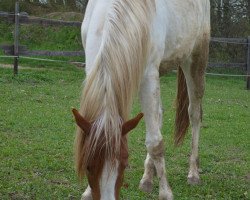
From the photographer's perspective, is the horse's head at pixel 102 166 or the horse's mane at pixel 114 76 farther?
the horse's mane at pixel 114 76

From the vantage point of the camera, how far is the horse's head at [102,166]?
2.70m

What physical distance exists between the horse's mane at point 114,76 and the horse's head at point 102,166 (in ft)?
0.05

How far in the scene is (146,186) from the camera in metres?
4.34

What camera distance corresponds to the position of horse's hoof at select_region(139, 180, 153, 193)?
4312 mm

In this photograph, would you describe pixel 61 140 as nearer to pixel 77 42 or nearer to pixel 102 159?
pixel 102 159

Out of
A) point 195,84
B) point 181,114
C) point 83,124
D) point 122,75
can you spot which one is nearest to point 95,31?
point 122,75

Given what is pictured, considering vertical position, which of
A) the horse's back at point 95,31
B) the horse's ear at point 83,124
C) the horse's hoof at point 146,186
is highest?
the horse's back at point 95,31

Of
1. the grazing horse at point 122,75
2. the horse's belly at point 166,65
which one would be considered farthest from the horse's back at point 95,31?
the horse's belly at point 166,65

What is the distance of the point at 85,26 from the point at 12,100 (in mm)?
4845

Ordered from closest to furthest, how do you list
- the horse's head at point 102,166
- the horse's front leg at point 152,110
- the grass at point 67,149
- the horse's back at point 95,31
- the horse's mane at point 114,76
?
the horse's head at point 102,166 → the horse's mane at point 114,76 → the horse's back at point 95,31 → the horse's front leg at point 152,110 → the grass at point 67,149

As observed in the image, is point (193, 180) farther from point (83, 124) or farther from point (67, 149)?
point (83, 124)

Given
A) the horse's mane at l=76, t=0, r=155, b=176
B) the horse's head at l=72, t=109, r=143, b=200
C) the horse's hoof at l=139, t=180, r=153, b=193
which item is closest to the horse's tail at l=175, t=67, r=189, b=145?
the horse's hoof at l=139, t=180, r=153, b=193

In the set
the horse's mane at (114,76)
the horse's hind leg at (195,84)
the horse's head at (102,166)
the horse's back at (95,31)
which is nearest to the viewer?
the horse's head at (102,166)

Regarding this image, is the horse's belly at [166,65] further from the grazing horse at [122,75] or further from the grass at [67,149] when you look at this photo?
the grass at [67,149]
